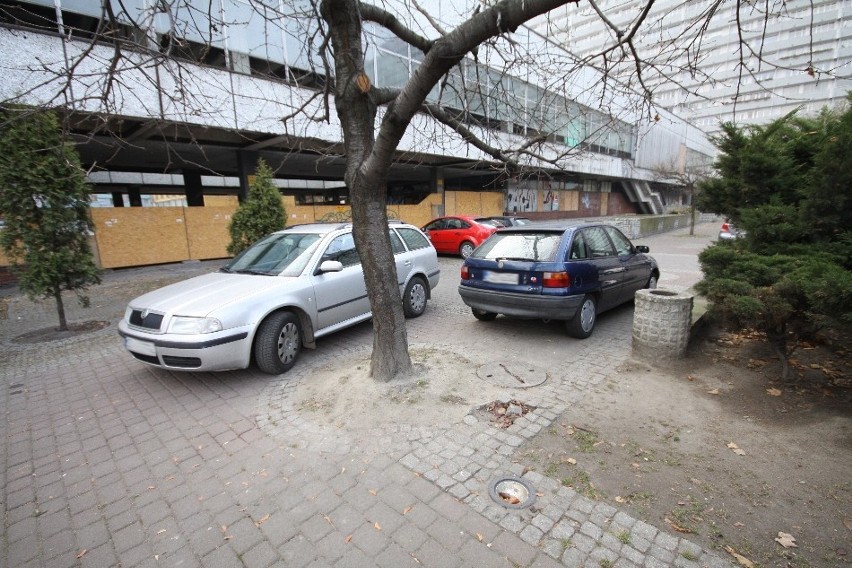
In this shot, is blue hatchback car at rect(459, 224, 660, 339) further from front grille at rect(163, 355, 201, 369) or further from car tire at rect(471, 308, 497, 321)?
front grille at rect(163, 355, 201, 369)

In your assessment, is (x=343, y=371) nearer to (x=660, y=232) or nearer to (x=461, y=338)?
(x=461, y=338)

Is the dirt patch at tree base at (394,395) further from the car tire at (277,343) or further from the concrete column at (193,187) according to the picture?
the concrete column at (193,187)

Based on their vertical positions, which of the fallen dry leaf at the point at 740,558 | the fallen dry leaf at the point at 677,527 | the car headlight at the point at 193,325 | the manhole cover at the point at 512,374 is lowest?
the fallen dry leaf at the point at 740,558

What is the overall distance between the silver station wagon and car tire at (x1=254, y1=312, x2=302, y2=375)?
1 centimetres

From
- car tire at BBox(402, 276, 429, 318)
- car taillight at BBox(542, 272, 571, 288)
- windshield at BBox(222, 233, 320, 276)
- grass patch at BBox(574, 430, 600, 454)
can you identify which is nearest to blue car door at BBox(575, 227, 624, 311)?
car taillight at BBox(542, 272, 571, 288)

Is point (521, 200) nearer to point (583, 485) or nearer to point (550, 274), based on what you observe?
point (550, 274)

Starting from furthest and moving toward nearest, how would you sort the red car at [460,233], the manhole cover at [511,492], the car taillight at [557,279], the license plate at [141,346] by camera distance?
the red car at [460,233] < the car taillight at [557,279] < the license plate at [141,346] < the manhole cover at [511,492]

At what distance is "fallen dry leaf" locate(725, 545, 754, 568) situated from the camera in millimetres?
2121

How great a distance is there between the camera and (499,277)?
5.57 m

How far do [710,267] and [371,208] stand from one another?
13.6ft

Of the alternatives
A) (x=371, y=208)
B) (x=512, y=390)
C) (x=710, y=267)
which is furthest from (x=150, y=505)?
(x=710, y=267)

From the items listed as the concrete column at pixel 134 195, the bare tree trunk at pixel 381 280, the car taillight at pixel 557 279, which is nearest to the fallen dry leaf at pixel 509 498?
the bare tree trunk at pixel 381 280

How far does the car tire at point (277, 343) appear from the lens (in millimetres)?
4453

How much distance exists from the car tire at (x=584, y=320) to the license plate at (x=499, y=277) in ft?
3.07
